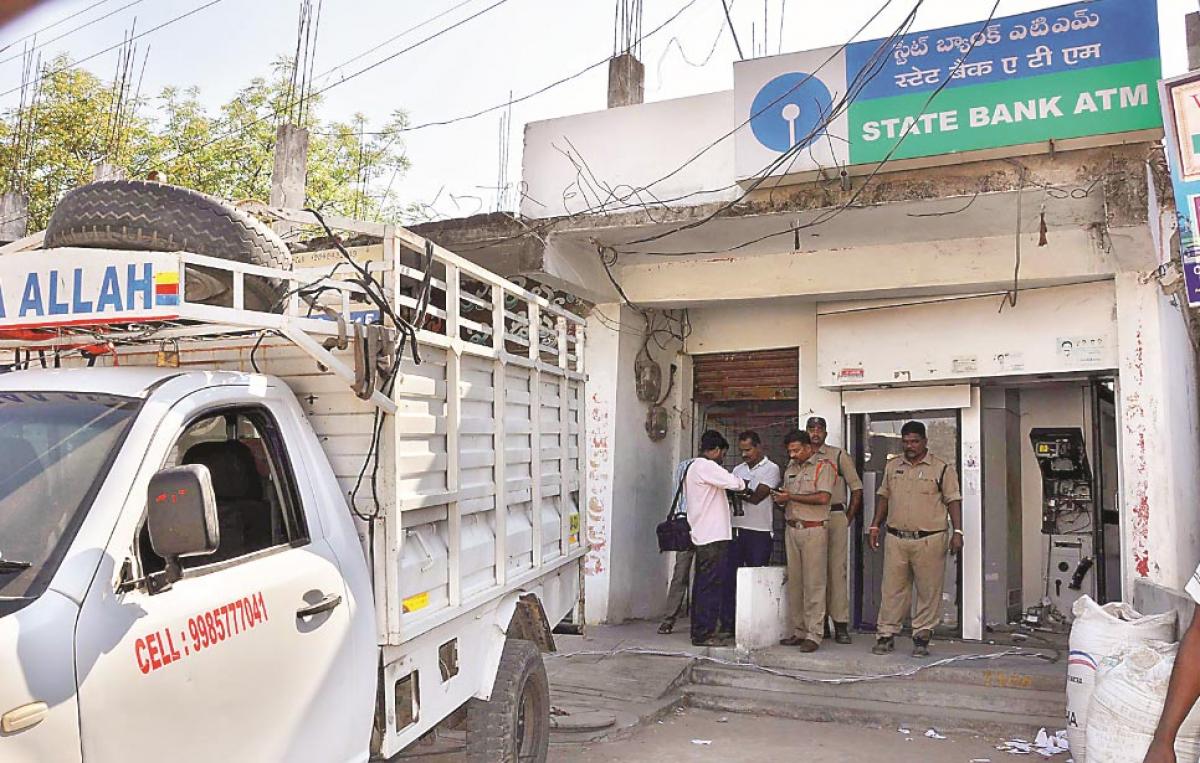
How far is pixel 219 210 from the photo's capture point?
141 inches

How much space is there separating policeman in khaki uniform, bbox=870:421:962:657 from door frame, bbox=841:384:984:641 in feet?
2.40

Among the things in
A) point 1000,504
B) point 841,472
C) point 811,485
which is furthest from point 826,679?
point 1000,504

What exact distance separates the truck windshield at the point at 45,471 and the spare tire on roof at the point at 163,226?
0.51 m

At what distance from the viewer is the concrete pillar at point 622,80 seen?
35.2 ft

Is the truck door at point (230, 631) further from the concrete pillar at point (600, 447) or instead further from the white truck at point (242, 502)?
the concrete pillar at point (600, 447)

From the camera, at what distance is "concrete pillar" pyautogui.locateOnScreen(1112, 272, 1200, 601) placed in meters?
7.71

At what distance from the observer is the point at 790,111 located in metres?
7.54

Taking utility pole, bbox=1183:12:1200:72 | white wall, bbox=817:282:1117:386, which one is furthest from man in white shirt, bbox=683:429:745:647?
utility pole, bbox=1183:12:1200:72

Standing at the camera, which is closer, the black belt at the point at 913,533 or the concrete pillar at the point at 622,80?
the black belt at the point at 913,533

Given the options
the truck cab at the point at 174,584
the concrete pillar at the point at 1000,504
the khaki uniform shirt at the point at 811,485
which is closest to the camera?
the truck cab at the point at 174,584

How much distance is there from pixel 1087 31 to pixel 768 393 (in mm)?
4654

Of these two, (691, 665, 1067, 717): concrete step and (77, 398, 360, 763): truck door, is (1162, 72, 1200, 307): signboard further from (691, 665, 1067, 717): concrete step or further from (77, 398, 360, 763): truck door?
(77, 398, 360, 763): truck door

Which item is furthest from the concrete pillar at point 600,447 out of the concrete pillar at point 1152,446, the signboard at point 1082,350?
the concrete pillar at point 1152,446

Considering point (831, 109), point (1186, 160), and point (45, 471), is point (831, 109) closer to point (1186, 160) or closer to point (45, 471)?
point (1186, 160)
